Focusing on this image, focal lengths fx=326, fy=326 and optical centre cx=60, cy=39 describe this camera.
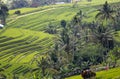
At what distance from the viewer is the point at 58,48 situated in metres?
91.5

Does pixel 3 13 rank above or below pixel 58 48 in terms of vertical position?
above

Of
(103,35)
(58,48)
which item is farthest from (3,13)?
(103,35)

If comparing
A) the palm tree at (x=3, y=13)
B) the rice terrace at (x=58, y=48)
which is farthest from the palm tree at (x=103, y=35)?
the palm tree at (x=3, y=13)

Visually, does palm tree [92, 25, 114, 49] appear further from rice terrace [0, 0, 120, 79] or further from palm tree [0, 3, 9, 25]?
palm tree [0, 3, 9, 25]

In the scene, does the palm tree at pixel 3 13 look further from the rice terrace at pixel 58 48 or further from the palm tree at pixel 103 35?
the palm tree at pixel 103 35

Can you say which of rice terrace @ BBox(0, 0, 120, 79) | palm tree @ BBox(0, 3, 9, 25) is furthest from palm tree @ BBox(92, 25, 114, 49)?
palm tree @ BBox(0, 3, 9, 25)

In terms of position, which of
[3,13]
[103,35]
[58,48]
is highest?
[103,35]

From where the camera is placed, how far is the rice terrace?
279 ft

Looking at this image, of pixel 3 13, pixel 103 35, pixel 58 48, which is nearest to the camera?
pixel 58 48

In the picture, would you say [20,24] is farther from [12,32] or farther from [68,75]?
[68,75]

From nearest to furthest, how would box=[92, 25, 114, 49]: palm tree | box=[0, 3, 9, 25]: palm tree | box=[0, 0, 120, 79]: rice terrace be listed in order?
box=[0, 0, 120, 79]: rice terrace < box=[92, 25, 114, 49]: palm tree < box=[0, 3, 9, 25]: palm tree

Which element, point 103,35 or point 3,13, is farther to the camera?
point 3,13

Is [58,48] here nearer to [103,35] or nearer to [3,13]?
[103,35]

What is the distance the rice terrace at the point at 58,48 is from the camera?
8512 cm
